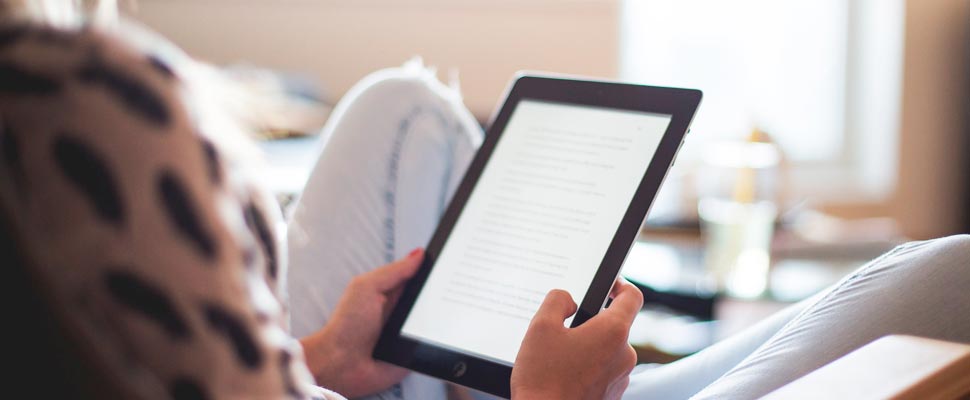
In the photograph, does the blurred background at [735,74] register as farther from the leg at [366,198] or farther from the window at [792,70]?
the leg at [366,198]

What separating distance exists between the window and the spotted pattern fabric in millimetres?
3418

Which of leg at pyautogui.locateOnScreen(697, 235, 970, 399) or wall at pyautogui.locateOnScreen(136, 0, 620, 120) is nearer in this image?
leg at pyautogui.locateOnScreen(697, 235, 970, 399)

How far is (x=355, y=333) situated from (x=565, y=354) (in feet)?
1.00

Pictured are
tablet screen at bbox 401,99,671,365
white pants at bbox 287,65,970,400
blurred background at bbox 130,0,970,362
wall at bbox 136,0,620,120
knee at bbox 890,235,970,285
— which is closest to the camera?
knee at bbox 890,235,970,285

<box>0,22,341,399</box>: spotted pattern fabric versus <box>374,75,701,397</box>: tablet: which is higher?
<box>0,22,341,399</box>: spotted pattern fabric

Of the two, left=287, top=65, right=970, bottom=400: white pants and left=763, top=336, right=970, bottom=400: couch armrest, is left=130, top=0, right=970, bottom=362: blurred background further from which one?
left=763, top=336, right=970, bottom=400: couch armrest

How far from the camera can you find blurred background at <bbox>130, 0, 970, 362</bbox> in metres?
2.39

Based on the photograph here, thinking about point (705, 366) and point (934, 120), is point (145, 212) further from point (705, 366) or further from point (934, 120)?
point (934, 120)

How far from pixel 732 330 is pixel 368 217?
1018mm

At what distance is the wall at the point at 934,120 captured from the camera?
3748 mm

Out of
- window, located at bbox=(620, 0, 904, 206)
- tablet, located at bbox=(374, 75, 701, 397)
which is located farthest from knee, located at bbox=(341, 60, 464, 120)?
window, located at bbox=(620, 0, 904, 206)

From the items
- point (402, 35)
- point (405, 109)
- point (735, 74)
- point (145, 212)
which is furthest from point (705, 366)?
point (735, 74)

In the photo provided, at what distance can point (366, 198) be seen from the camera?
106 cm

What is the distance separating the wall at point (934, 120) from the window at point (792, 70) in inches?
2.9
